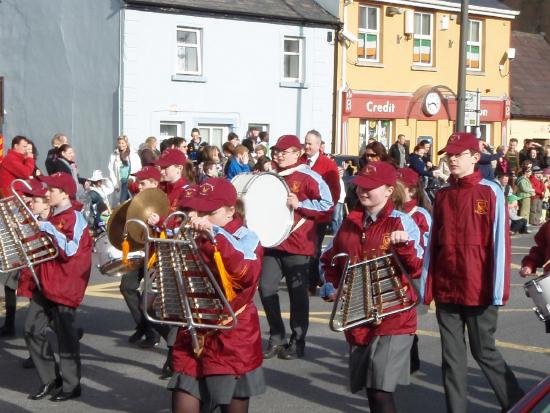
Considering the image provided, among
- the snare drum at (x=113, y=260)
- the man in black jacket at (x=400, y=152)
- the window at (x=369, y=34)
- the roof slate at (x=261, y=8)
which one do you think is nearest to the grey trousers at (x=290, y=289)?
the snare drum at (x=113, y=260)

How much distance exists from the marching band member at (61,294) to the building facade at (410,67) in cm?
2542

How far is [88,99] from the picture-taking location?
2989cm

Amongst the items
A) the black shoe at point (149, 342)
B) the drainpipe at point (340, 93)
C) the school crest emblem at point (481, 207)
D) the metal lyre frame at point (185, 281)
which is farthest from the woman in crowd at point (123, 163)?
the metal lyre frame at point (185, 281)

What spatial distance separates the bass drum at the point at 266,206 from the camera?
29.1 feet

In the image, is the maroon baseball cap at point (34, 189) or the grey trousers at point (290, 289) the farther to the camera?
A: the grey trousers at point (290, 289)

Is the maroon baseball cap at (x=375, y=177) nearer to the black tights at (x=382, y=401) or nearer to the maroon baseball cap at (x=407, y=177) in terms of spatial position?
the black tights at (x=382, y=401)

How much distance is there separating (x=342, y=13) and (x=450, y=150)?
26.7 m

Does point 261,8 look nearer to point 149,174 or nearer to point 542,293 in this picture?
point 149,174

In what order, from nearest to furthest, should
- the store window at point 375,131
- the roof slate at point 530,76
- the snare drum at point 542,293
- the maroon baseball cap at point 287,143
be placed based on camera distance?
the snare drum at point 542,293
the maroon baseball cap at point 287,143
the store window at point 375,131
the roof slate at point 530,76

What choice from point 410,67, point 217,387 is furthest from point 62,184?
point 410,67

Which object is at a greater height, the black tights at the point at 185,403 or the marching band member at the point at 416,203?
the marching band member at the point at 416,203

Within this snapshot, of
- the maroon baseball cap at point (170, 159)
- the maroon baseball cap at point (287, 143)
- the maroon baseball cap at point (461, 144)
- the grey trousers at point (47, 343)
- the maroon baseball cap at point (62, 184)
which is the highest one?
the maroon baseball cap at point (461, 144)

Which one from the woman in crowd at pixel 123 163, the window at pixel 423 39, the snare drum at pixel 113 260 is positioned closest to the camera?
the snare drum at pixel 113 260

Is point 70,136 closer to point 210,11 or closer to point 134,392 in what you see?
point 210,11
